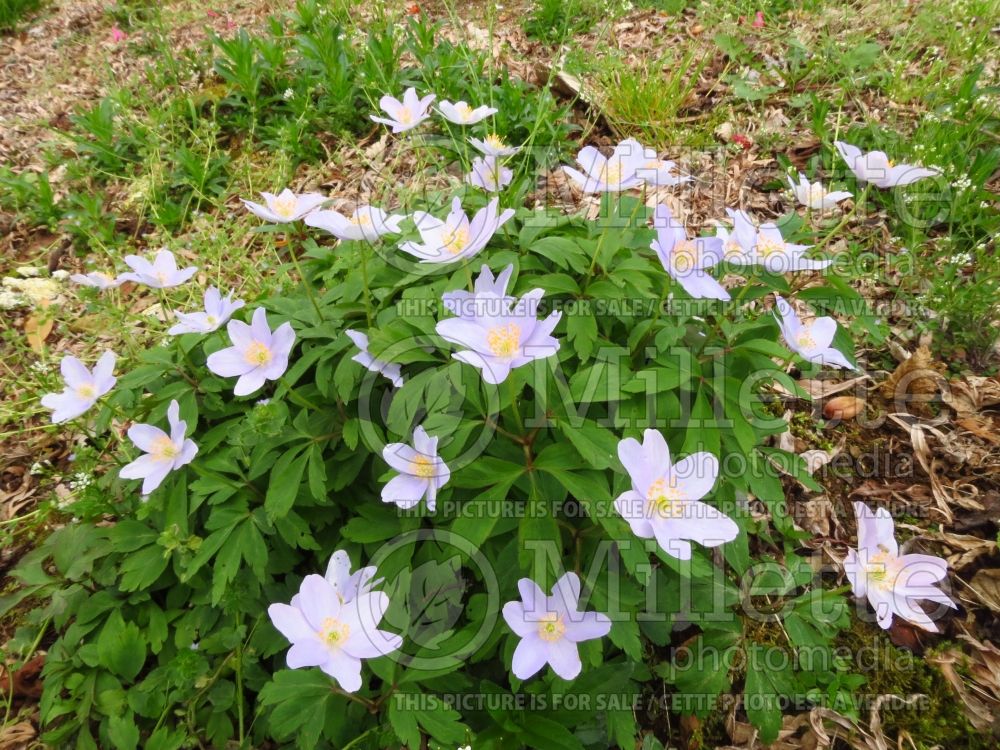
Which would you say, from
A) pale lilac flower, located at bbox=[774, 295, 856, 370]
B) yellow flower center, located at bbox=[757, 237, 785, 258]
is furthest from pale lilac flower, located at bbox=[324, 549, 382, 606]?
yellow flower center, located at bbox=[757, 237, 785, 258]

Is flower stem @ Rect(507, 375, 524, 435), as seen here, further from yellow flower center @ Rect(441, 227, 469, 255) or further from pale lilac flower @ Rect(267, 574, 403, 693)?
pale lilac flower @ Rect(267, 574, 403, 693)

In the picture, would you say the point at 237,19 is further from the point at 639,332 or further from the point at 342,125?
the point at 639,332

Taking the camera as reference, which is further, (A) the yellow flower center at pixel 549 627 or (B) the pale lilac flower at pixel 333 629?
(A) the yellow flower center at pixel 549 627

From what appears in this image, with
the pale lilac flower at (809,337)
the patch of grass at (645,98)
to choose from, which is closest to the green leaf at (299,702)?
the pale lilac flower at (809,337)

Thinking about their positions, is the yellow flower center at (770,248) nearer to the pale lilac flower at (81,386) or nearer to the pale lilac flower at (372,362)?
the pale lilac flower at (372,362)

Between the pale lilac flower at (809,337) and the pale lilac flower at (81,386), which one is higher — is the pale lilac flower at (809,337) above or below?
above

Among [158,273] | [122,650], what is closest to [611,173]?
[158,273]
